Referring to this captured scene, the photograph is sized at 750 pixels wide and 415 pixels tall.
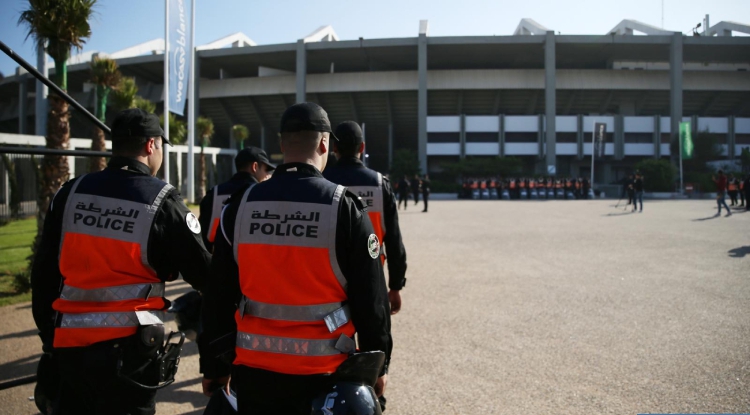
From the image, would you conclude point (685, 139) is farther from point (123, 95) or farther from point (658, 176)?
point (123, 95)

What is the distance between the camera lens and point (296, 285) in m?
1.88

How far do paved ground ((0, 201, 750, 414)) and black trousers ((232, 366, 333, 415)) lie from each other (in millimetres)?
1778

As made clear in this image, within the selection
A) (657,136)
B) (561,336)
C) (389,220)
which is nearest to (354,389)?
(389,220)

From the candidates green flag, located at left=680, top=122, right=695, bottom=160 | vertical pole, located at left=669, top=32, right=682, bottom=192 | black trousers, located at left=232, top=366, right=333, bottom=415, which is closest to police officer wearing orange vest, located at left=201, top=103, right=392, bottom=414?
black trousers, located at left=232, top=366, right=333, bottom=415

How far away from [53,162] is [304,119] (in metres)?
7.37

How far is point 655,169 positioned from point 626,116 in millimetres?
8985

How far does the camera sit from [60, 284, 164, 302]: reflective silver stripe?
2289mm

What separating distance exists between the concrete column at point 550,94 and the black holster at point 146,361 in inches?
1707

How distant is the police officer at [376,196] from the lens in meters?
3.77

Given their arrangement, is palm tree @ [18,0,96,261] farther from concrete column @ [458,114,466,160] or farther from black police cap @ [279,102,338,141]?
concrete column @ [458,114,466,160]

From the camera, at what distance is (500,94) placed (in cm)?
4472

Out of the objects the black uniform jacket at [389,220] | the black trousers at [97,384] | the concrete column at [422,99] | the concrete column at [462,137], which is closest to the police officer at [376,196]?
the black uniform jacket at [389,220]

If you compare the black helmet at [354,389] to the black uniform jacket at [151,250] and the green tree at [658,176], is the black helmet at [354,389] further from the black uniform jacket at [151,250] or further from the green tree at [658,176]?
the green tree at [658,176]

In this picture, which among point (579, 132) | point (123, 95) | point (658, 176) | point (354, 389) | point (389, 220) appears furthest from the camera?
point (579, 132)
